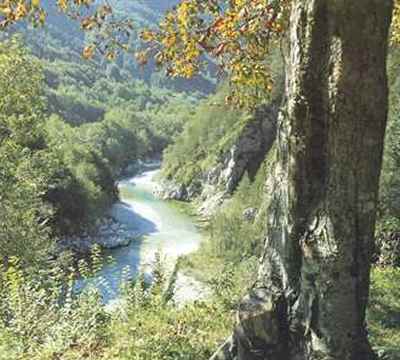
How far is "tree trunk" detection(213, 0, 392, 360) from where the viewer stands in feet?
20.8

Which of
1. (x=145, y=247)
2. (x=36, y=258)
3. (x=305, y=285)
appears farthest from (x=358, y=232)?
(x=145, y=247)

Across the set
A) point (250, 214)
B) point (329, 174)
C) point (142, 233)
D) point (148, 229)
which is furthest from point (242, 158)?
point (329, 174)

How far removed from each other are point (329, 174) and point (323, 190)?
222mm

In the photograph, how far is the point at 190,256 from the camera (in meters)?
88.5

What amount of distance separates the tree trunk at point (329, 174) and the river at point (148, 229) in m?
57.9

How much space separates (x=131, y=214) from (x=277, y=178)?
107m

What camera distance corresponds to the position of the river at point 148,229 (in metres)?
80.0

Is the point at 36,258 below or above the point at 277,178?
below

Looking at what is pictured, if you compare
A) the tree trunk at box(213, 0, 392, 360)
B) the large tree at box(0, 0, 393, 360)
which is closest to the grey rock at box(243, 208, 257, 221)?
the large tree at box(0, 0, 393, 360)

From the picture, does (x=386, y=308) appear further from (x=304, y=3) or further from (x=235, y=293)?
(x=304, y=3)

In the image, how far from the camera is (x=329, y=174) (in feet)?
21.9

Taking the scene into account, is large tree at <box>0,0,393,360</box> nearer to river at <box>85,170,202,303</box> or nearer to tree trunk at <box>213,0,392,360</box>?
tree trunk at <box>213,0,392,360</box>

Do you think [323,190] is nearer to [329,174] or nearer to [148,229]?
[329,174]

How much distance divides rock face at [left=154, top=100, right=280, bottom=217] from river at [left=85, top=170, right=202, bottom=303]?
906 cm
